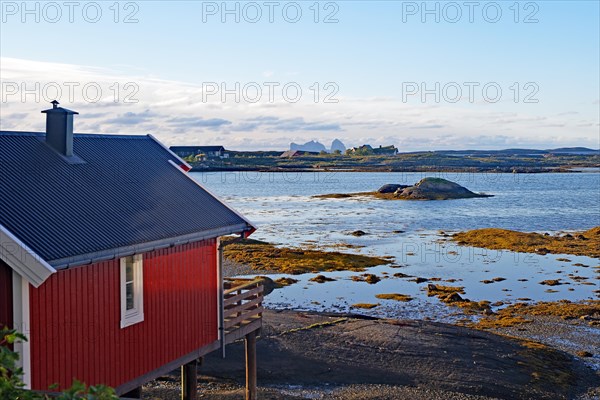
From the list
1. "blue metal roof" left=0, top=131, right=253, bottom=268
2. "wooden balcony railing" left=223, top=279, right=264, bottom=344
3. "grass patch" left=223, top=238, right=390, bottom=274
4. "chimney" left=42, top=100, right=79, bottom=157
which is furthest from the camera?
"grass patch" left=223, top=238, right=390, bottom=274

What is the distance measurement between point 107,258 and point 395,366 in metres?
13.4

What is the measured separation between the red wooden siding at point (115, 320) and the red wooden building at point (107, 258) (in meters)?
0.02

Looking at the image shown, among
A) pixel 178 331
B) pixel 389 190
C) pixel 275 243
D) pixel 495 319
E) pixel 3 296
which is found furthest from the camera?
pixel 389 190

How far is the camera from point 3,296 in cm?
1128

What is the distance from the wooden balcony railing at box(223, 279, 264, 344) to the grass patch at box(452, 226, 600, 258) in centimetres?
3715

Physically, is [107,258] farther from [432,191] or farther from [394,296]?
[432,191]

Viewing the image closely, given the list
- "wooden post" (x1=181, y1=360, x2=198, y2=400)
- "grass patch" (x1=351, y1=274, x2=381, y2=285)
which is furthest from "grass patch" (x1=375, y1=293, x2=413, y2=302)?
"wooden post" (x1=181, y1=360, x2=198, y2=400)

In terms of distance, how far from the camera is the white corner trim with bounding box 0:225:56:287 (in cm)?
1089

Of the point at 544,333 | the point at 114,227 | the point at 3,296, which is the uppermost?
the point at 114,227

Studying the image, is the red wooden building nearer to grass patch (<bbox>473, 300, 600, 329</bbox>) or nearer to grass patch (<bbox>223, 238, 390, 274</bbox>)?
grass patch (<bbox>473, 300, 600, 329</bbox>)

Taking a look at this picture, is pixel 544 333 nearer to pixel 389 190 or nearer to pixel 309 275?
pixel 309 275

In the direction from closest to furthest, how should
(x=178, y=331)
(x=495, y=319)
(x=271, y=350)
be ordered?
(x=178, y=331), (x=271, y=350), (x=495, y=319)

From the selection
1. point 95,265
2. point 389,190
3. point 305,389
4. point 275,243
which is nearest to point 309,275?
point 275,243

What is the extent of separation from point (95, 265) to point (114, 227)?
98 centimetres
